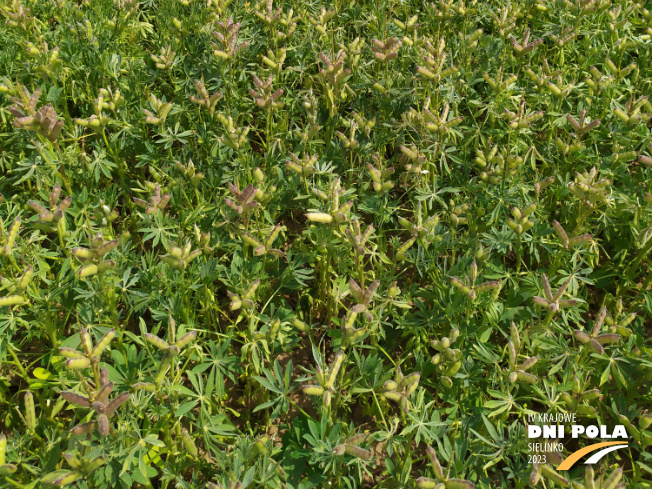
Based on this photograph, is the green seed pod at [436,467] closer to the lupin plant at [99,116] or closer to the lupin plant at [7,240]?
the lupin plant at [7,240]

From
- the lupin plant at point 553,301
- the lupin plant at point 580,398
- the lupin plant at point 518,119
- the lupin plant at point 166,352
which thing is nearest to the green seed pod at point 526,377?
the lupin plant at point 580,398

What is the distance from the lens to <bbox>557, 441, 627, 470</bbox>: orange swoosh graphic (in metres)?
2.77

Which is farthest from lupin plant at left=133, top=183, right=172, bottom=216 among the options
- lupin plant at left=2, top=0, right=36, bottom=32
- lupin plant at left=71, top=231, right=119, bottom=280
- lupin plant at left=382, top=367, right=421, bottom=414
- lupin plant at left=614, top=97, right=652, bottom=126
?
lupin plant at left=614, top=97, right=652, bottom=126

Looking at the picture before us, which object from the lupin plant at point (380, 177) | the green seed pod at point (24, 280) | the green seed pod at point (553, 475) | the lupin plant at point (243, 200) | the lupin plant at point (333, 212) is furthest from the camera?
the lupin plant at point (380, 177)

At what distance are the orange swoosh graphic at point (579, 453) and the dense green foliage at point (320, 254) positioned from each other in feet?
0.21

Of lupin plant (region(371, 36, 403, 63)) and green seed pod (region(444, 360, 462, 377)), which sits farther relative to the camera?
lupin plant (region(371, 36, 403, 63))

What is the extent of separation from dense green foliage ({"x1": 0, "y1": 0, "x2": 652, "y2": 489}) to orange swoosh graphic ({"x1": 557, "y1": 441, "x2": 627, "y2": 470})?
0.06 metres

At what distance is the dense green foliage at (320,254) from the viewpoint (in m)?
2.69

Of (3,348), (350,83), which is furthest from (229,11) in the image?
(3,348)

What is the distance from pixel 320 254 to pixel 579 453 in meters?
1.77

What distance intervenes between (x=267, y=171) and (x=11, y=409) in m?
2.13

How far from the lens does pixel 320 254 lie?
360 cm

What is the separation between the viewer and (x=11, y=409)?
10.2 ft

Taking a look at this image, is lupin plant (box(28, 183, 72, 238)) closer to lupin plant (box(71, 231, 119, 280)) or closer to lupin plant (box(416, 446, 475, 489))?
lupin plant (box(71, 231, 119, 280))
